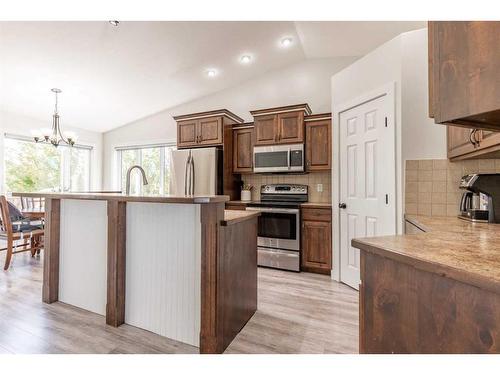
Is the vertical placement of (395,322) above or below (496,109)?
below

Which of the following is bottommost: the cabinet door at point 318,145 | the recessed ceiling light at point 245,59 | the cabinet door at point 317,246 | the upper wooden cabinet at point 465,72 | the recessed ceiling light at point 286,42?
the cabinet door at point 317,246

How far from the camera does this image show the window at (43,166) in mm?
4621

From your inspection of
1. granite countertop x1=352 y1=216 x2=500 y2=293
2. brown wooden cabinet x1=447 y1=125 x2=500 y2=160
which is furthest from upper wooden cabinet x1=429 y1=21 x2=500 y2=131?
brown wooden cabinet x1=447 y1=125 x2=500 y2=160

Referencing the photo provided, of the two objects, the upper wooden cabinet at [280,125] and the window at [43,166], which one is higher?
the upper wooden cabinet at [280,125]

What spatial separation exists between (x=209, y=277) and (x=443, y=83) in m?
1.53

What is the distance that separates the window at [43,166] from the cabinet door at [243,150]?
3.42 meters

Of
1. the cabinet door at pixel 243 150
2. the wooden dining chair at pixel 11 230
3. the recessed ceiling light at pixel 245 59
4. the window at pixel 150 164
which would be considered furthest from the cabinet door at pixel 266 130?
the wooden dining chair at pixel 11 230

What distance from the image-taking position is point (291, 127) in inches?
148

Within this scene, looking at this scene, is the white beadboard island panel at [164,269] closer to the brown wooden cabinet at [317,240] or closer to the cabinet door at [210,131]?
the brown wooden cabinet at [317,240]

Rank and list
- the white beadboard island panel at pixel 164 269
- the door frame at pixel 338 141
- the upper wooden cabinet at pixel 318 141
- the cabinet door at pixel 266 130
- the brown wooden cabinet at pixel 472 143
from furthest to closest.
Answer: the cabinet door at pixel 266 130, the upper wooden cabinet at pixel 318 141, the door frame at pixel 338 141, the white beadboard island panel at pixel 164 269, the brown wooden cabinet at pixel 472 143

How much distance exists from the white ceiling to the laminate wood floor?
2.72 metres

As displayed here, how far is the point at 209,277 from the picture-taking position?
5.63 ft
